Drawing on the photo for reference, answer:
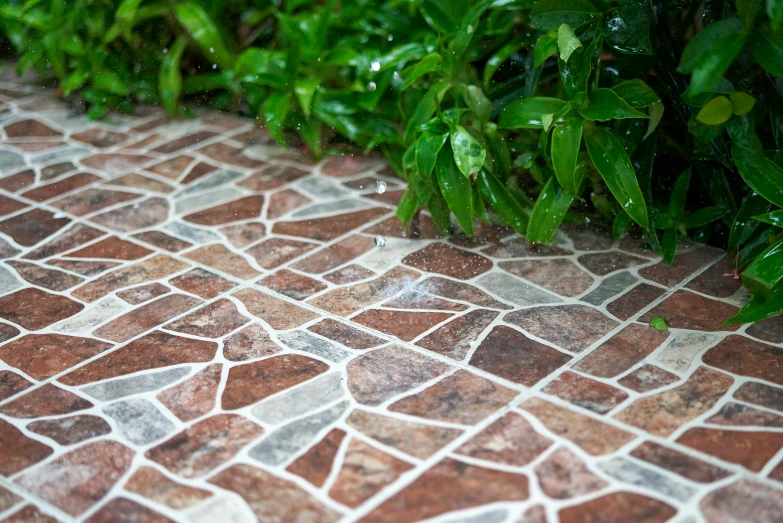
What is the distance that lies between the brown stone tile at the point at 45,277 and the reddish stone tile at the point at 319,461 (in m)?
1.31

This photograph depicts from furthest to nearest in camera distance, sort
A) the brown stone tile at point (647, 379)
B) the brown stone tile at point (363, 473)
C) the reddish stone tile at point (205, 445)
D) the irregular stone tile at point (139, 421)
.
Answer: the brown stone tile at point (647, 379)
the irregular stone tile at point (139, 421)
the reddish stone tile at point (205, 445)
the brown stone tile at point (363, 473)

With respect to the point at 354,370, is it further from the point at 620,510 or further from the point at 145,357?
the point at 620,510

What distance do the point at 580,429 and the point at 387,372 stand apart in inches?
22.2

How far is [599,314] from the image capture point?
8.66 ft

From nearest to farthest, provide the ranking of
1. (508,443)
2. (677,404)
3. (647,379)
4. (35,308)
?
(508,443) < (677,404) < (647,379) < (35,308)

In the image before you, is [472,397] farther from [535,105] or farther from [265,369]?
[535,105]

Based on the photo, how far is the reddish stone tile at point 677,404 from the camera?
213 cm

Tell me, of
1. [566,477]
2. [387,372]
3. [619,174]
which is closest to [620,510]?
[566,477]

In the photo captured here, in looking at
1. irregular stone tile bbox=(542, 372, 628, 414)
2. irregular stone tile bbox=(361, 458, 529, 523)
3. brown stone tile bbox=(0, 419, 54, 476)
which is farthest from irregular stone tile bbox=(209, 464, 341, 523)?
irregular stone tile bbox=(542, 372, 628, 414)

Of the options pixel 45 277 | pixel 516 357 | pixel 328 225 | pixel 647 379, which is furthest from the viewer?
pixel 328 225

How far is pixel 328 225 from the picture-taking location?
331cm

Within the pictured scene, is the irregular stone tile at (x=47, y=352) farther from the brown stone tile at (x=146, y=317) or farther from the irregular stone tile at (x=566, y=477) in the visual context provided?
the irregular stone tile at (x=566, y=477)

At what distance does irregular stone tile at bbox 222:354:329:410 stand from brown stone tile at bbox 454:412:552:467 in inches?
20.8

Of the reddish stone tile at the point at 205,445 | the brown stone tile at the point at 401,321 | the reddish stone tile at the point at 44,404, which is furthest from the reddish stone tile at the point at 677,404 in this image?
the reddish stone tile at the point at 44,404
